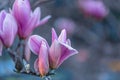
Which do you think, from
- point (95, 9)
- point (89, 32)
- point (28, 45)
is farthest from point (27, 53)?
point (89, 32)

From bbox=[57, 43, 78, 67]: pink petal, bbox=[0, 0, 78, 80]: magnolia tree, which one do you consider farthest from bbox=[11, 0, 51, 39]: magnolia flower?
bbox=[57, 43, 78, 67]: pink petal

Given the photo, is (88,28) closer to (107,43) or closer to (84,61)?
(107,43)

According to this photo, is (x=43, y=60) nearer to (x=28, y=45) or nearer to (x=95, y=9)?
(x=28, y=45)

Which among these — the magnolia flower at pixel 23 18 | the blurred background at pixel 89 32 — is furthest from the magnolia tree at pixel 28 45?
the blurred background at pixel 89 32

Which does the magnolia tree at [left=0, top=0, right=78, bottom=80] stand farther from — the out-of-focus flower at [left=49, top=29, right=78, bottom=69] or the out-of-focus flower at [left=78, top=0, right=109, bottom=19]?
the out-of-focus flower at [left=78, top=0, right=109, bottom=19]

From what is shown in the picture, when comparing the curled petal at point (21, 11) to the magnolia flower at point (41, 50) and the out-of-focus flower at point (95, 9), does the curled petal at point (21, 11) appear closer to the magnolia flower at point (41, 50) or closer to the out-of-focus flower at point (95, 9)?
the magnolia flower at point (41, 50)

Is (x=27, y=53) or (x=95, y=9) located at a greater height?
(x=95, y=9)
